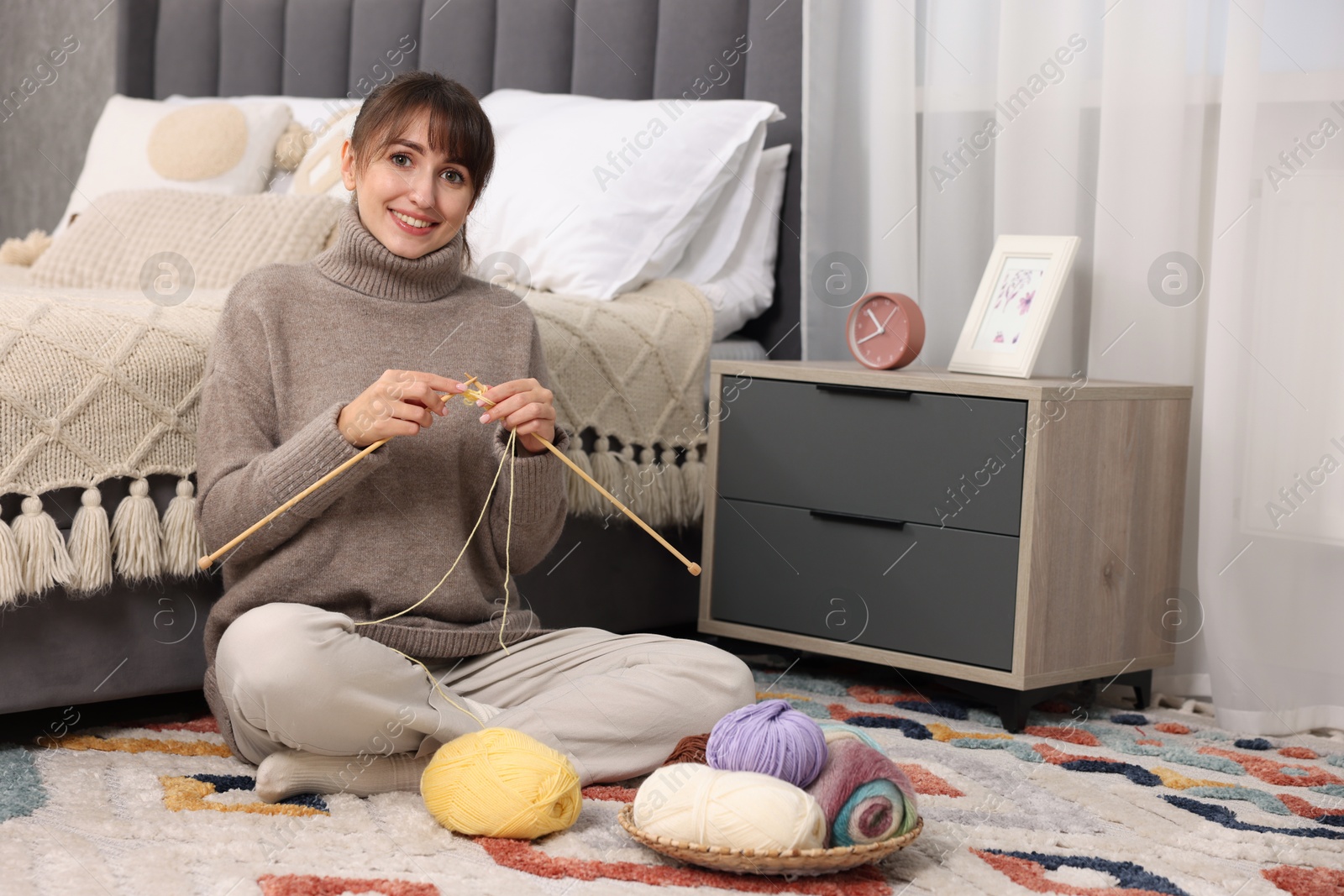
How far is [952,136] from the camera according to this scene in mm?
2008

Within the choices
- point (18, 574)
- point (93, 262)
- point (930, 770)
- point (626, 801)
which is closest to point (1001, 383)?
point (930, 770)

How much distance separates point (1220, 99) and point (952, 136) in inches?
15.2

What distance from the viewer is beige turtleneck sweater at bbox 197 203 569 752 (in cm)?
127

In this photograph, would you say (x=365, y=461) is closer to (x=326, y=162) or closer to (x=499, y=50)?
(x=326, y=162)

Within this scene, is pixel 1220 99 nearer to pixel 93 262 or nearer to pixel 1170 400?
pixel 1170 400

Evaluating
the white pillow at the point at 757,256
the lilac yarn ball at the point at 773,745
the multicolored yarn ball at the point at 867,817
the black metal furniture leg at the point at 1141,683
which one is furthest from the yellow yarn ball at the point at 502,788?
the white pillow at the point at 757,256

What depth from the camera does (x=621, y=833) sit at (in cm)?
116

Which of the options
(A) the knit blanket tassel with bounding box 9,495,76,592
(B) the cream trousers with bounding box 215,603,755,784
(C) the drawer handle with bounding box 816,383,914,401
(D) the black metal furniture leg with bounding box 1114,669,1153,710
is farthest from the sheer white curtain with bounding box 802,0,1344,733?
(A) the knit blanket tassel with bounding box 9,495,76,592

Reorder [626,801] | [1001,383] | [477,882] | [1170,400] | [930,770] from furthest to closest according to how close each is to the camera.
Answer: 1. [1170,400]
2. [1001,383]
3. [930,770]
4. [626,801]
5. [477,882]

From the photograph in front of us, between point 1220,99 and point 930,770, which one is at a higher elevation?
point 1220,99

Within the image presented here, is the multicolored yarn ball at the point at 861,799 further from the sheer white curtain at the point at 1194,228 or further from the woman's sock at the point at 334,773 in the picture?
the sheer white curtain at the point at 1194,228

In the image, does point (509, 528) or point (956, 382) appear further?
point (956, 382)

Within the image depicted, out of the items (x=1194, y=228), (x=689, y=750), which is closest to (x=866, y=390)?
(x=1194, y=228)

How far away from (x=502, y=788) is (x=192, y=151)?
1664mm
